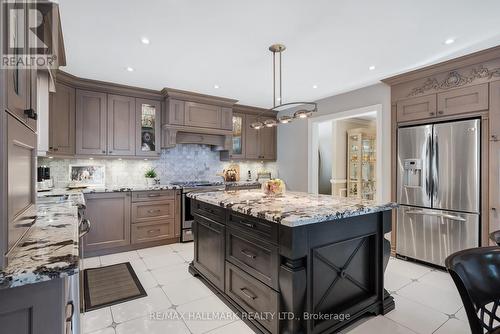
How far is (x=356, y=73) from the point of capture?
11.0 feet

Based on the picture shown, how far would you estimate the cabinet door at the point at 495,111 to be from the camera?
2.60m

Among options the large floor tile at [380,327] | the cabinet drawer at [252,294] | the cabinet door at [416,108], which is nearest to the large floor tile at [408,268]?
the large floor tile at [380,327]

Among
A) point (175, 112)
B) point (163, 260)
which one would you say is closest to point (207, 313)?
point (163, 260)

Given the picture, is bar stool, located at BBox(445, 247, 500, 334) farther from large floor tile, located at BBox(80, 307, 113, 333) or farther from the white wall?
the white wall

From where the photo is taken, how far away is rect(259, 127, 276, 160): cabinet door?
5477 millimetres

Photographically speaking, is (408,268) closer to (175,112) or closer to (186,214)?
(186,214)

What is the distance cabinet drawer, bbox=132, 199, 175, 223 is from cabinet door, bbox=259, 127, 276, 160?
90.2 inches

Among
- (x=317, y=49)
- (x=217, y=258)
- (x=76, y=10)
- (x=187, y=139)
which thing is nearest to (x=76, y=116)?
(x=187, y=139)

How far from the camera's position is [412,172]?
321cm

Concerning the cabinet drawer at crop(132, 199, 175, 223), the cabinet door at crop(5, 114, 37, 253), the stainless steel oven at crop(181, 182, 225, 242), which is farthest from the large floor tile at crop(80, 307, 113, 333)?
the stainless steel oven at crop(181, 182, 225, 242)

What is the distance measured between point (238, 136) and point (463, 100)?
355cm

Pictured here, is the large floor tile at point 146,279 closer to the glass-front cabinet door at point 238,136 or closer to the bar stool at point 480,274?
the bar stool at point 480,274

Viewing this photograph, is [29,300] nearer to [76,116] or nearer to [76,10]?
[76,10]

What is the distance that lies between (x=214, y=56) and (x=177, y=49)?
0.41 meters
